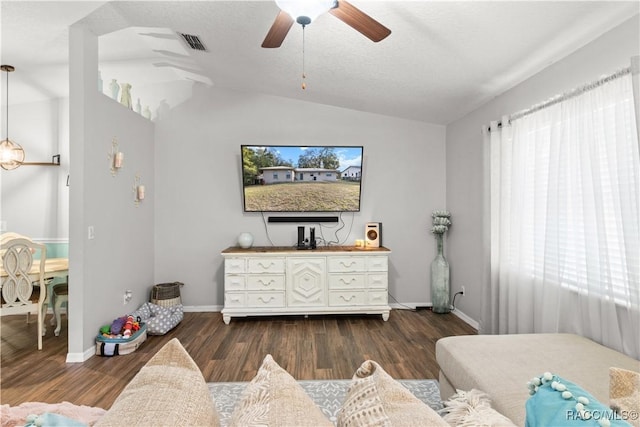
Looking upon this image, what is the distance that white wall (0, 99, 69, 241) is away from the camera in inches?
178

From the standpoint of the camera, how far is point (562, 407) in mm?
622

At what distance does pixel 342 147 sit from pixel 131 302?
3094 mm

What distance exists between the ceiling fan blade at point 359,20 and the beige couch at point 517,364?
1.93 m

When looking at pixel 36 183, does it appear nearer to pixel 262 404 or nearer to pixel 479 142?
pixel 262 404

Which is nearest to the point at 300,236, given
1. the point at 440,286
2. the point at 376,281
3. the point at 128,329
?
the point at 376,281

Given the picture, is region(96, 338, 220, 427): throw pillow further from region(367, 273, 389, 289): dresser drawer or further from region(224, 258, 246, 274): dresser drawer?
region(367, 273, 389, 289): dresser drawer

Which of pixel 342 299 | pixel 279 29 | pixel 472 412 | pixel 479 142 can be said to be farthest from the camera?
pixel 342 299

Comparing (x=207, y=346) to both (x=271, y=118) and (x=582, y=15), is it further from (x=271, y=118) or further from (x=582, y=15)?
(x=582, y=15)

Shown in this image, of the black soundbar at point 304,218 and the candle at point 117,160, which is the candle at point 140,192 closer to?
the candle at point 117,160

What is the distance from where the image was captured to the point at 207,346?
3.28 m

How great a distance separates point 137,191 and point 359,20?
3.22 m

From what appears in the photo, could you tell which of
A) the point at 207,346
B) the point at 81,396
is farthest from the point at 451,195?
the point at 81,396

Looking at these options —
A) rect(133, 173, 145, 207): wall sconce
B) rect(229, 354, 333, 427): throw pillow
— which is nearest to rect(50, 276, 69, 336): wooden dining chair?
rect(133, 173, 145, 207): wall sconce

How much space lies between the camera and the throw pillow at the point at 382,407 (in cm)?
66
